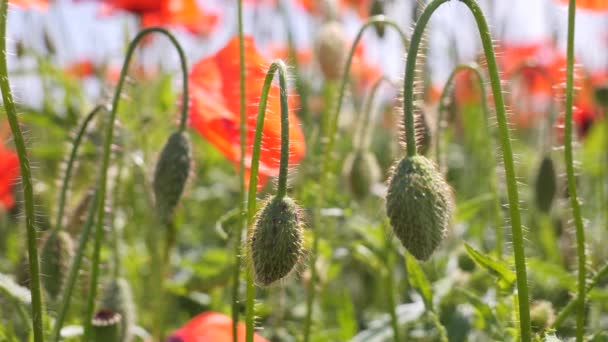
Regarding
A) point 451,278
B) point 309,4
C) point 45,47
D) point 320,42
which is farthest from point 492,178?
point 309,4

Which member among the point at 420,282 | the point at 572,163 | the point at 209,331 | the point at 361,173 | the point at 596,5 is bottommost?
the point at 209,331

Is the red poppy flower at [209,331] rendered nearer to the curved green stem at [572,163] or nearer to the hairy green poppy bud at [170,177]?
the hairy green poppy bud at [170,177]

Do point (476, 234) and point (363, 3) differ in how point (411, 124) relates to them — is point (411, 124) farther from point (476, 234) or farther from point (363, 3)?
point (363, 3)

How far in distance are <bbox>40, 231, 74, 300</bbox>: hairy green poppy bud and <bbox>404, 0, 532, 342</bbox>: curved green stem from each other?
0.80 meters

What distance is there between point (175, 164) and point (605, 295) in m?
1.01

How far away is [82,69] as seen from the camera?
4449mm

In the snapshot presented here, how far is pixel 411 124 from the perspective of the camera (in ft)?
3.93

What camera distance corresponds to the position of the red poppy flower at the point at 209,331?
1568mm

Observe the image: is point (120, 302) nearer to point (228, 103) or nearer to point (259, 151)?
point (228, 103)

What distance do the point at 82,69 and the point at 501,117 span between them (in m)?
3.60

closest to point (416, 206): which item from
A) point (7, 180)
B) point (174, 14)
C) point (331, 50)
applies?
point (331, 50)

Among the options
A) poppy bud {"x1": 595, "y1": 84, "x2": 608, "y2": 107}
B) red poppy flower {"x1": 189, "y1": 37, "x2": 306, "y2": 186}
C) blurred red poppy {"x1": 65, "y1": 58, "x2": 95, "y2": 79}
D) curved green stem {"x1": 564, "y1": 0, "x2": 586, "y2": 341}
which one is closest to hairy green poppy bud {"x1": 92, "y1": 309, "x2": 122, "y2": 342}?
red poppy flower {"x1": 189, "y1": 37, "x2": 306, "y2": 186}

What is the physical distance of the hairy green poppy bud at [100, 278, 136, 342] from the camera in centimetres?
178

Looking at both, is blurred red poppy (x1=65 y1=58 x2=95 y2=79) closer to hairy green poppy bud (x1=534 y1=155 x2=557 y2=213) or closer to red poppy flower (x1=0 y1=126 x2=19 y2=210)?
red poppy flower (x1=0 y1=126 x2=19 y2=210)
